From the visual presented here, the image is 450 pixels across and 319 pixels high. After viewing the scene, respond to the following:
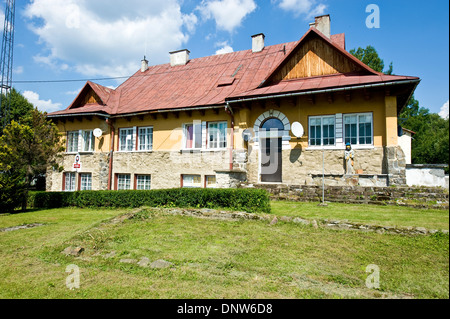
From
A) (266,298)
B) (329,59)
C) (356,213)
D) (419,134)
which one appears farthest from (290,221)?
(419,134)

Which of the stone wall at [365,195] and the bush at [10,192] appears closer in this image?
the stone wall at [365,195]

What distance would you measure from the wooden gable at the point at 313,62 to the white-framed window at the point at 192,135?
4.96 m

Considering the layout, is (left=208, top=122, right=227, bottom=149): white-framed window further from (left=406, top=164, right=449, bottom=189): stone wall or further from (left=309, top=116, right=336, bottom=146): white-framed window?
(left=406, top=164, right=449, bottom=189): stone wall

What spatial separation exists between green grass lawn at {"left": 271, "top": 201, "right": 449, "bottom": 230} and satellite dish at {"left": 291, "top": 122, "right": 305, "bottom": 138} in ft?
13.9

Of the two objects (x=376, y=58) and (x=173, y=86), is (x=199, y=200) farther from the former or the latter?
(x=376, y=58)

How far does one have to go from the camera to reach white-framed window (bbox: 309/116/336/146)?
1348cm

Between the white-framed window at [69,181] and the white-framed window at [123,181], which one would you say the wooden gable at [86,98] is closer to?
the white-framed window at [69,181]

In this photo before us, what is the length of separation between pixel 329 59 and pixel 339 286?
1265 centimetres

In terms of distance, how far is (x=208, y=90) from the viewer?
17906 mm

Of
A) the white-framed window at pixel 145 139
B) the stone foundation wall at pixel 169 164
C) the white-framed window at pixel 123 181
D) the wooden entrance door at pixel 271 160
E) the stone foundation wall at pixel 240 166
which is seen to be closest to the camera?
the stone foundation wall at pixel 240 166

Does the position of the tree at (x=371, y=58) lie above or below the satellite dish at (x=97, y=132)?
above

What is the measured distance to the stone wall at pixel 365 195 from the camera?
31.6 ft

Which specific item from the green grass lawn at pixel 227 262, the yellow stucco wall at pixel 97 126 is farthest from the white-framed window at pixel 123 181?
the green grass lawn at pixel 227 262

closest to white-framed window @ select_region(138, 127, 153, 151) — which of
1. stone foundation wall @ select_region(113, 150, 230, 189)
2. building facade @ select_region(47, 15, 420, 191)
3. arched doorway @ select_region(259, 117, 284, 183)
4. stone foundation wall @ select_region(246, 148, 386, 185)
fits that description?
building facade @ select_region(47, 15, 420, 191)
